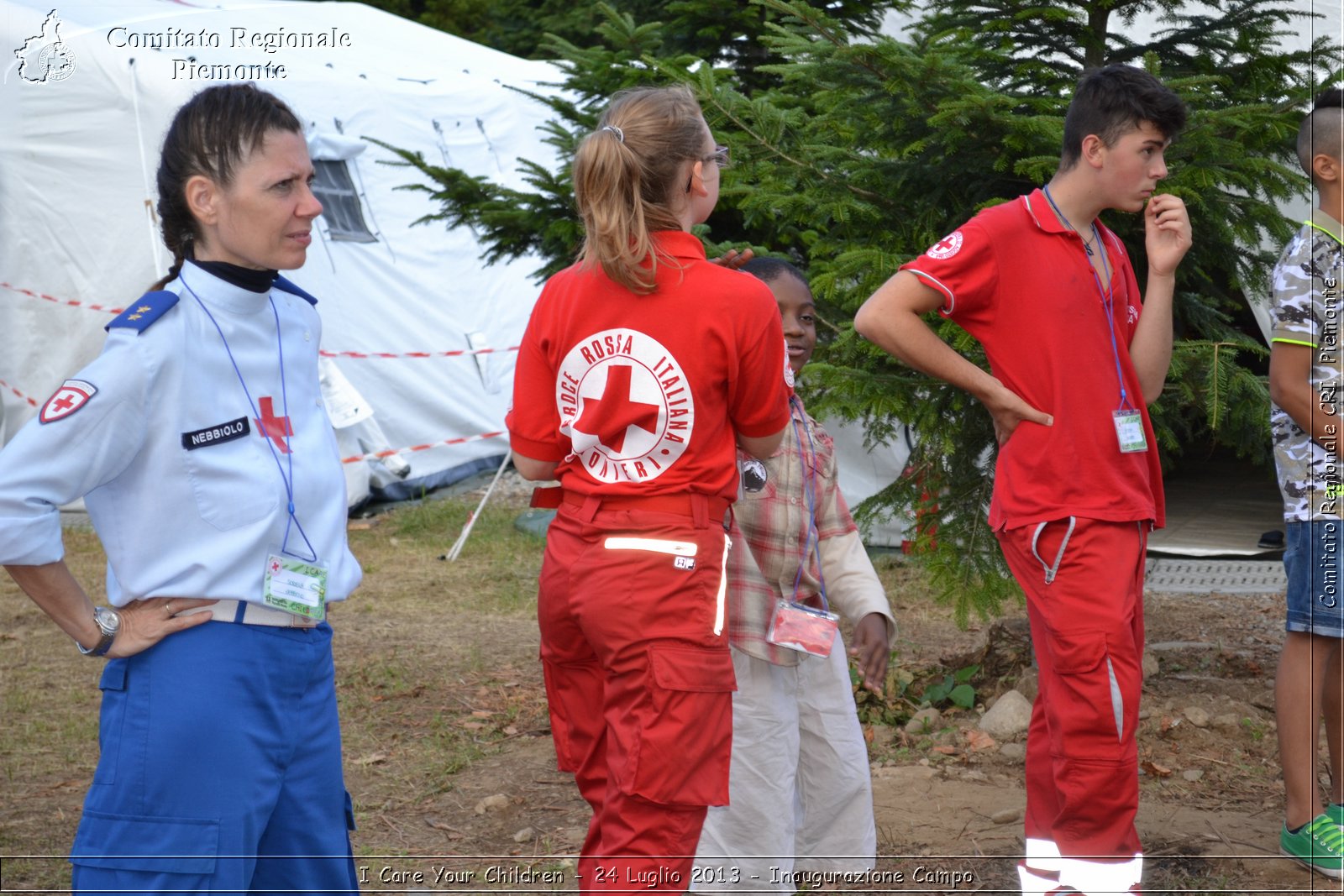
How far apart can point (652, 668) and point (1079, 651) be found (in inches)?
47.5

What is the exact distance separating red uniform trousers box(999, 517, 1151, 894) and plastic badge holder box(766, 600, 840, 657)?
1.75 ft

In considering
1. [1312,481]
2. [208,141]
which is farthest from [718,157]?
[1312,481]

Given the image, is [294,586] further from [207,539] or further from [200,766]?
[200,766]

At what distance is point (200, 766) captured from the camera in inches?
86.3

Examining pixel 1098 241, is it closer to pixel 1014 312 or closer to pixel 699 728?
pixel 1014 312

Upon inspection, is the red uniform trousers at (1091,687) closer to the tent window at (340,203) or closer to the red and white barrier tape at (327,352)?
the red and white barrier tape at (327,352)

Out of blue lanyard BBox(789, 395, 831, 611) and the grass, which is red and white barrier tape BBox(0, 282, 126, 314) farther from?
blue lanyard BBox(789, 395, 831, 611)

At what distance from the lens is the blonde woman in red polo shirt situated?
2.40 m

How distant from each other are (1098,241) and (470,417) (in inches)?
351

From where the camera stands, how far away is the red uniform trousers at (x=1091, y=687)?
304 centimetres

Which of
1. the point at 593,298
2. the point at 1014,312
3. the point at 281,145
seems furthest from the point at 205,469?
the point at 1014,312

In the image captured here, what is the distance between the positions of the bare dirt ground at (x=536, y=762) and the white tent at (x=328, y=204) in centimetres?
338

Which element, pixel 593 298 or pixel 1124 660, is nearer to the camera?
pixel 593 298

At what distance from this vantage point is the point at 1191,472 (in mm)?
11094
